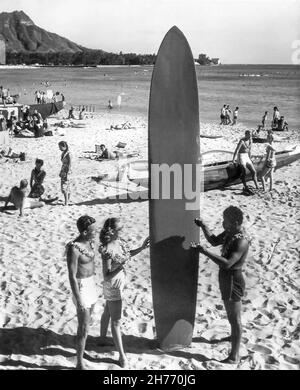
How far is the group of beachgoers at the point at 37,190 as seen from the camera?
8.72 meters

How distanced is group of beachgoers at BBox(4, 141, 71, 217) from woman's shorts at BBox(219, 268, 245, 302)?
527 cm

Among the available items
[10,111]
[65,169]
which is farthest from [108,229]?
[10,111]

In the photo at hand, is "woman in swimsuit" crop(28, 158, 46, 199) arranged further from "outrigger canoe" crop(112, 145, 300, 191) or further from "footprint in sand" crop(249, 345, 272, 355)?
"footprint in sand" crop(249, 345, 272, 355)

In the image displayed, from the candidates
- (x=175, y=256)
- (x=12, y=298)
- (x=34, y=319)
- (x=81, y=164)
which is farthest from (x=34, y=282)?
(x=81, y=164)

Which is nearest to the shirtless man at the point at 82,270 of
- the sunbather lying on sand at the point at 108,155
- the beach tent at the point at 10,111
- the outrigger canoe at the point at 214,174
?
the outrigger canoe at the point at 214,174

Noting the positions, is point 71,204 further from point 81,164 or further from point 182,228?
point 182,228

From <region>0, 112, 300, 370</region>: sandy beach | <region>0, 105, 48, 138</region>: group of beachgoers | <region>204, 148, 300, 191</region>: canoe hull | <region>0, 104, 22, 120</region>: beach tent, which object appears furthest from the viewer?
<region>0, 104, 22, 120</region>: beach tent

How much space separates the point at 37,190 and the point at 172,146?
5868mm

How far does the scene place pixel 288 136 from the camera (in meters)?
21.4

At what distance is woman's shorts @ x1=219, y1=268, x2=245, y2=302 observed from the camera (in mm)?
4008

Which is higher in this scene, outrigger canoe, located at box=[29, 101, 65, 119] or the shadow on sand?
outrigger canoe, located at box=[29, 101, 65, 119]

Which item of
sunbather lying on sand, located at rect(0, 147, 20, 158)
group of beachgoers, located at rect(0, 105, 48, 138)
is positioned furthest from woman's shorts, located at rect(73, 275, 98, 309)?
group of beachgoers, located at rect(0, 105, 48, 138)

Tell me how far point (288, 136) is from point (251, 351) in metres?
18.2

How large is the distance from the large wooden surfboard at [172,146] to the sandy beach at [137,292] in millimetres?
502
